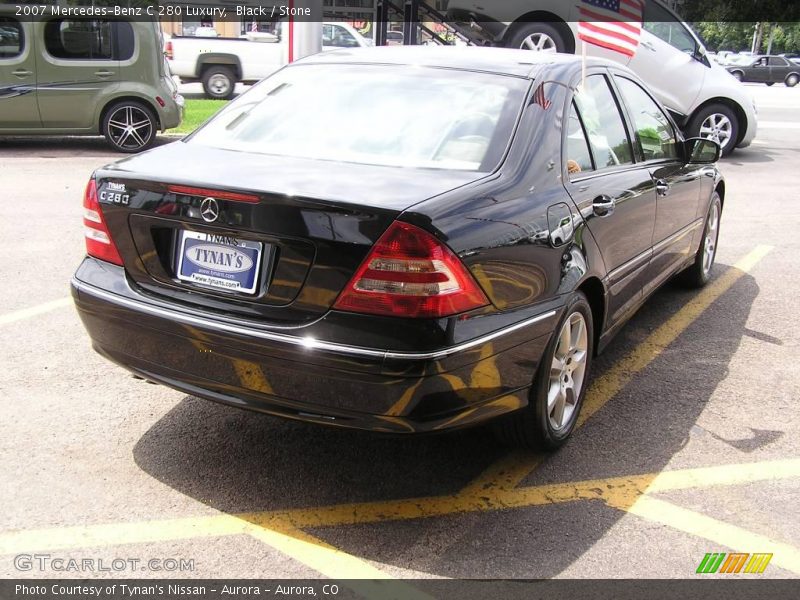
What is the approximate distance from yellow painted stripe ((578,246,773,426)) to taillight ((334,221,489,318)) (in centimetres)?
152

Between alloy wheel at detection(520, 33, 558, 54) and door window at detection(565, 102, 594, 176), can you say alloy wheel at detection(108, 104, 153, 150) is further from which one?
door window at detection(565, 102, 594, 176)

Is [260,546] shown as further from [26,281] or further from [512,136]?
[26,281]

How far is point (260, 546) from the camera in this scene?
114 inches

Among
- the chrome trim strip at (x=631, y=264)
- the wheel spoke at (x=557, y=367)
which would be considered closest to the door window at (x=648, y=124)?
the chrome trim strip at (x=631, y=264)

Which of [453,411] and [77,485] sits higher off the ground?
[453,411]

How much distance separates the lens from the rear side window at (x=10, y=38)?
36.1 feet

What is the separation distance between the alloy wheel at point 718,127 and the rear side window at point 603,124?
9921 mm

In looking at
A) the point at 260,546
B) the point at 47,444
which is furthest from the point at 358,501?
the point at 47,444

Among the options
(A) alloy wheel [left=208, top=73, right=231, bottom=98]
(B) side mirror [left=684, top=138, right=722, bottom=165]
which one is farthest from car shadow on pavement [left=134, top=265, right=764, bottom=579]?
(A) alloy wheel [left=208, top=73, right=231, bottom=98]

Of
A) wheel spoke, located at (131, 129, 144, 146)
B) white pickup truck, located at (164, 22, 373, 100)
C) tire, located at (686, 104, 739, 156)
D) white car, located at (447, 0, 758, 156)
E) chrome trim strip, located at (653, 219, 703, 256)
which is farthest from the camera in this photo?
white pickup truck, located at (164, 22, 373, 100)

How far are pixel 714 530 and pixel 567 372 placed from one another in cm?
88

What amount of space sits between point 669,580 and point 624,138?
243cm

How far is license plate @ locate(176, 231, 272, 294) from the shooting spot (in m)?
2.92

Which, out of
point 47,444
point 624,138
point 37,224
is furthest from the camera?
point 37,224
